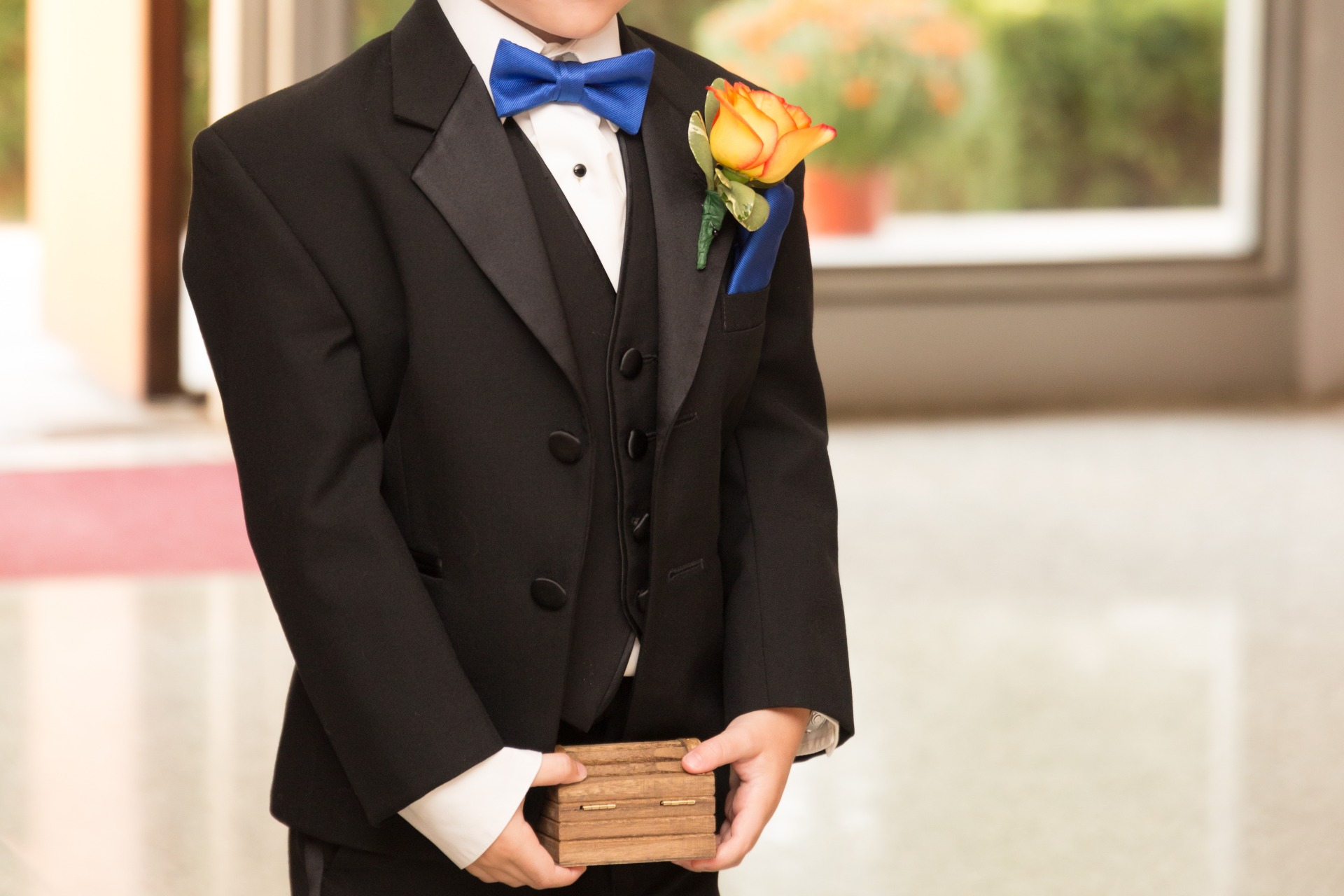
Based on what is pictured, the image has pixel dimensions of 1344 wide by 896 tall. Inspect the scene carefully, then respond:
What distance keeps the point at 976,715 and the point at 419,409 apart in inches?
74.6

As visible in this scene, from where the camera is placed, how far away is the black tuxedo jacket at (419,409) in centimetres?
94

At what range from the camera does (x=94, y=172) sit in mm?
5695

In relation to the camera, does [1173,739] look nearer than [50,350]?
Yes

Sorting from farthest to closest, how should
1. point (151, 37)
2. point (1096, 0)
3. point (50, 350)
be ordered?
point (50, 350) < point (1096, 0) < point (151, 37)

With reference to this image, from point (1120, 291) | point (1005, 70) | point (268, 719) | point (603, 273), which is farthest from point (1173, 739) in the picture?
point (1005, 70)

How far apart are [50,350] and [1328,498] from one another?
4.51 meters

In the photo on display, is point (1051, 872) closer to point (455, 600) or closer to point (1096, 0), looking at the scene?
point (455, 600)

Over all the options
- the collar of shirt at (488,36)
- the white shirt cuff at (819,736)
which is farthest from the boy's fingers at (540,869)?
the collar of shirt at (488,36)

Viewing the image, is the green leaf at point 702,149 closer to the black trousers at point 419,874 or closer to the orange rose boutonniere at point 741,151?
the orange rose boutonniere at point 741,151

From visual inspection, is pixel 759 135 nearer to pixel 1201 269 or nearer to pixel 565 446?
pixel 565 446

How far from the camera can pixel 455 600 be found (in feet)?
3.27

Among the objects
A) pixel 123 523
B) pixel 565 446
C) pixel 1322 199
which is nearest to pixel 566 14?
pixel 565 446

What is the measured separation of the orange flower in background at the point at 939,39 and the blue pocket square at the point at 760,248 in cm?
459

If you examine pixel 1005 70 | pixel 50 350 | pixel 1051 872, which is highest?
pixel 1005 70
